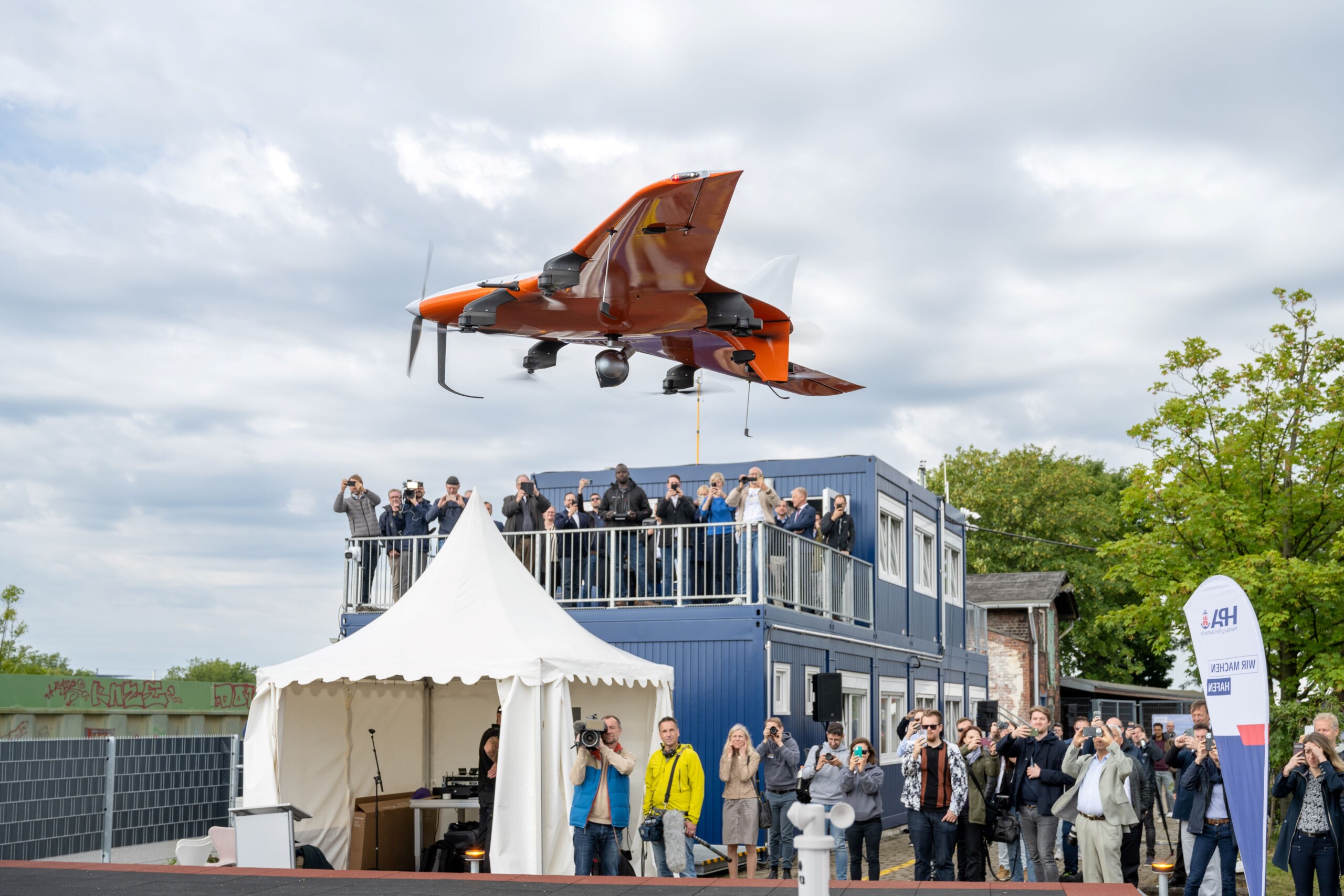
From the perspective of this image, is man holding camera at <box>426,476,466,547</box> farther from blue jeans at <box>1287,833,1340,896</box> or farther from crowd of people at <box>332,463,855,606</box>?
blue jeans at <box>1287,833,1340,896</box>

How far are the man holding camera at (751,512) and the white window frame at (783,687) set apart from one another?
3.74 ft

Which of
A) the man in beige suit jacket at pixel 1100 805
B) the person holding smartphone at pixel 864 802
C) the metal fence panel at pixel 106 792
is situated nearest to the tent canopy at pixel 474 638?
the metal fence panel at pixel 106 792

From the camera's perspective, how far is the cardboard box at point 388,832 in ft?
49.1

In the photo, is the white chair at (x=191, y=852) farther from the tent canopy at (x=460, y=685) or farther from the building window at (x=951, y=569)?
the building window at (x=951, y=569)

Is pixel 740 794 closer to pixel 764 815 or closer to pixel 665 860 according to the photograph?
pixel 764 815

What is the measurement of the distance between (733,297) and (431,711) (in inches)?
275

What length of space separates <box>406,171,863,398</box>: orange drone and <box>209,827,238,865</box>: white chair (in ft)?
16.4

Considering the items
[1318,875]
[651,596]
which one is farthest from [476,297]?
[1318,875]

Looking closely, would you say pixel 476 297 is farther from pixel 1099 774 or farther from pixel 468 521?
pixel 1099 774

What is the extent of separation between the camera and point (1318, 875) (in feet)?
31.0

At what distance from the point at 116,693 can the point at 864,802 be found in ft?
58.4

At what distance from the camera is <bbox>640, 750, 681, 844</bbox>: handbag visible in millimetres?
11828

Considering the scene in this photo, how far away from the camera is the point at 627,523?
17.0 m

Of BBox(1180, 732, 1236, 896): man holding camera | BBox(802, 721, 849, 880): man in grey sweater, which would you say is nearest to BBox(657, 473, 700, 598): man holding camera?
BBox(802, 721, 849, 880): man in grey sweater
